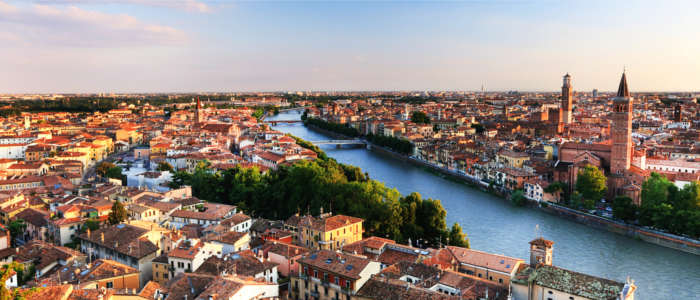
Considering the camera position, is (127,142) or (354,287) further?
(127,142)

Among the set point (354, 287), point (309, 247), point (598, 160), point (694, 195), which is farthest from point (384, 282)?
point (598, 160)

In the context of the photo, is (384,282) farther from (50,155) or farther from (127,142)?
(127,142)

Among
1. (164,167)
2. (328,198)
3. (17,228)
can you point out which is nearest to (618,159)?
(328,198)

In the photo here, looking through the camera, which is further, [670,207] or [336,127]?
[336,127]

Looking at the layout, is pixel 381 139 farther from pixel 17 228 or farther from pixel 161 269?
pixel 161 269

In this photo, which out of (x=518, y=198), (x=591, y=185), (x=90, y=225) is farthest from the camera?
(x=518, y=198)

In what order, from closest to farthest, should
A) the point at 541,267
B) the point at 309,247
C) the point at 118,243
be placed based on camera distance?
the point at 541,267 → the point at 118,243 → the point at 309,247

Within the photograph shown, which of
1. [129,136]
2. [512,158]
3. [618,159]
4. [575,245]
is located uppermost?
[618,159]

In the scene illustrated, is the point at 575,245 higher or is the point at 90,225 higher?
the point at 90,225
